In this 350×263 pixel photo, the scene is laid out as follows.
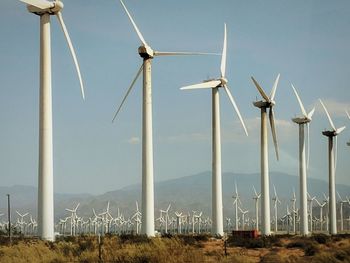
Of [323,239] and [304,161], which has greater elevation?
[304,161]

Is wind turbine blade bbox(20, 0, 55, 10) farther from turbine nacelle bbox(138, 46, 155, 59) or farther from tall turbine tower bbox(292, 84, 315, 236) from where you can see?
tall turbine tower bbox(292, 84, 315, 236)

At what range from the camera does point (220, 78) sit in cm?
7712

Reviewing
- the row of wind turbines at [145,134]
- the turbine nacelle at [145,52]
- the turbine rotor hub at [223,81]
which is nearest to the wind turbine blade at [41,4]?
the row of wind turbines at [145,134]

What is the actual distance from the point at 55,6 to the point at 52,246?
2172cm

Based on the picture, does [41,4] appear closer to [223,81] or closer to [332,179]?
[223,81]

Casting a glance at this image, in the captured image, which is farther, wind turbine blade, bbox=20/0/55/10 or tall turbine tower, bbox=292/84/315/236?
tall turbine tower, bbox=292/84/315/236

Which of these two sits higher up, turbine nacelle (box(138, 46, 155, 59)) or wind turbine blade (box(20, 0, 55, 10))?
wind turbine blade (box(20, 0, 55, 10))

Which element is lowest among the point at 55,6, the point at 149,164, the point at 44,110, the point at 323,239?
the point at 323,239

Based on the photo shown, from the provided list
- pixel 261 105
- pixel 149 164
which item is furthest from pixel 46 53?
pixel 261 105

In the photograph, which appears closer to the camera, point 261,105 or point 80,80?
point 80,80

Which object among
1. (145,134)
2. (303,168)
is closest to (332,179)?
(303,168)

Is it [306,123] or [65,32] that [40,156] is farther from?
[306,123]

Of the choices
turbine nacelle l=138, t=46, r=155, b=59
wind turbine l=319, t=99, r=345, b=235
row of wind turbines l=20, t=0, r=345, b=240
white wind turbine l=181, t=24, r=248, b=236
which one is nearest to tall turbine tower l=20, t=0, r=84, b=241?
row of wind turbines l=20, t=0, r=345, b=240

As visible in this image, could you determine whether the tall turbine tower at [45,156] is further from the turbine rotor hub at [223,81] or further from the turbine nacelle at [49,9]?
the turbine rotor hub at [223,81]
